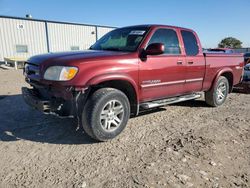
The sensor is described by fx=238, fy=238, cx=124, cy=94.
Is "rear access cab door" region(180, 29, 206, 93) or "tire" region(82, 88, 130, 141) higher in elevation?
"rear access cab door" region(180, 29, 206, 93)

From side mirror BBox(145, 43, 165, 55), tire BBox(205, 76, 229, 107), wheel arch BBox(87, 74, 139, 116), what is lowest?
tire BBox(205, 76, 229, 107)

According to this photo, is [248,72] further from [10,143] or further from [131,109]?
[10,143]

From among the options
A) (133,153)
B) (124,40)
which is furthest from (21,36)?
(133,153)

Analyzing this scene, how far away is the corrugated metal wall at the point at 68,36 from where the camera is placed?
23.0 m

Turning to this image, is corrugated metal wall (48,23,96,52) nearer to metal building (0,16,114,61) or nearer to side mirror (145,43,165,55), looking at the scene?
metal building (0,16,114,61)

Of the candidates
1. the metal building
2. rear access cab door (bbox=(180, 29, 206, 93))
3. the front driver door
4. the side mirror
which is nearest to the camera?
the side mirror

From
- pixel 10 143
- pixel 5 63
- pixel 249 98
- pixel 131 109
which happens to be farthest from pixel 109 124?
pixel 5 63

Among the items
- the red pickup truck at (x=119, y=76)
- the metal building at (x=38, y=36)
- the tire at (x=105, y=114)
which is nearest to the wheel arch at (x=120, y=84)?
the red pickup truck at (x=119, y=76)

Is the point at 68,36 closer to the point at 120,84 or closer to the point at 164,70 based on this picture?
the point at 164,70

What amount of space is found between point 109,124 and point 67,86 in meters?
0.98

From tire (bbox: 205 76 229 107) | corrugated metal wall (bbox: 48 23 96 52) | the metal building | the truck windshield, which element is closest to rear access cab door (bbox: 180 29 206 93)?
tire (bbox: 205 76 229 107)

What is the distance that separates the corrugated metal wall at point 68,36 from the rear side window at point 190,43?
19.6m

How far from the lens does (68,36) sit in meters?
24.3

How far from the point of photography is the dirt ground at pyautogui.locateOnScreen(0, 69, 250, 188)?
2.88 meters
